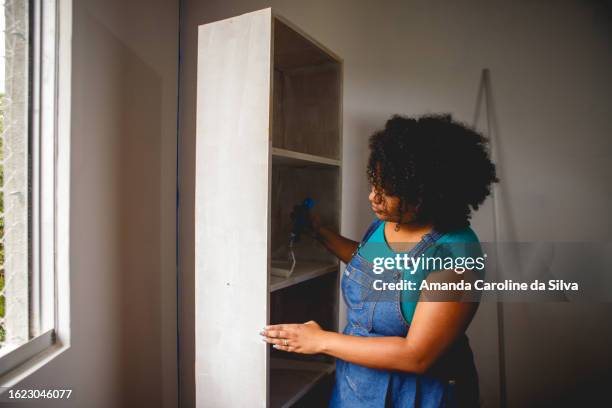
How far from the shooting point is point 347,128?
6.09ft

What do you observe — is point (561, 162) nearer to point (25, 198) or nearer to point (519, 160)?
point (519, 160)

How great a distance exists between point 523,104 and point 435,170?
2.75ft

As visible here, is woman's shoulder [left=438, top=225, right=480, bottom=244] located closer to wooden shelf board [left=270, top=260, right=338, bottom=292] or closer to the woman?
the woman

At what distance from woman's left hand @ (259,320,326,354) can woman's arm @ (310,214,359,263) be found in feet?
1.39

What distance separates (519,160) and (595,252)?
0.46 metres

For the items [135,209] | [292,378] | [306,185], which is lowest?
[292,378]

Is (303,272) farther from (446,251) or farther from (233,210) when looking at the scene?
(446,251)

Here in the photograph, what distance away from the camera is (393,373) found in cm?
108

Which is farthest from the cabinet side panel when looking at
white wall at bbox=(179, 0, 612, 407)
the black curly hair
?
white wall at bbox=(179, 0, 612, 407)

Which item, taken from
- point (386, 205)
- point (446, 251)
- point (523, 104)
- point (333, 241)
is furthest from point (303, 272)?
point (523, 104)

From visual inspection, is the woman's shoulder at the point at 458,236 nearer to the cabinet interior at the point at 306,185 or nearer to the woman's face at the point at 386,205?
the woman's face at the point at 386,205

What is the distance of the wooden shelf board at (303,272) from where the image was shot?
1.21 m

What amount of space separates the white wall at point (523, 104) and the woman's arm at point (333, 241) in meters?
0.38

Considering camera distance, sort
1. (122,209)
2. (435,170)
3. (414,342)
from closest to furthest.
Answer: (414,342), (435,170), (122,209)
